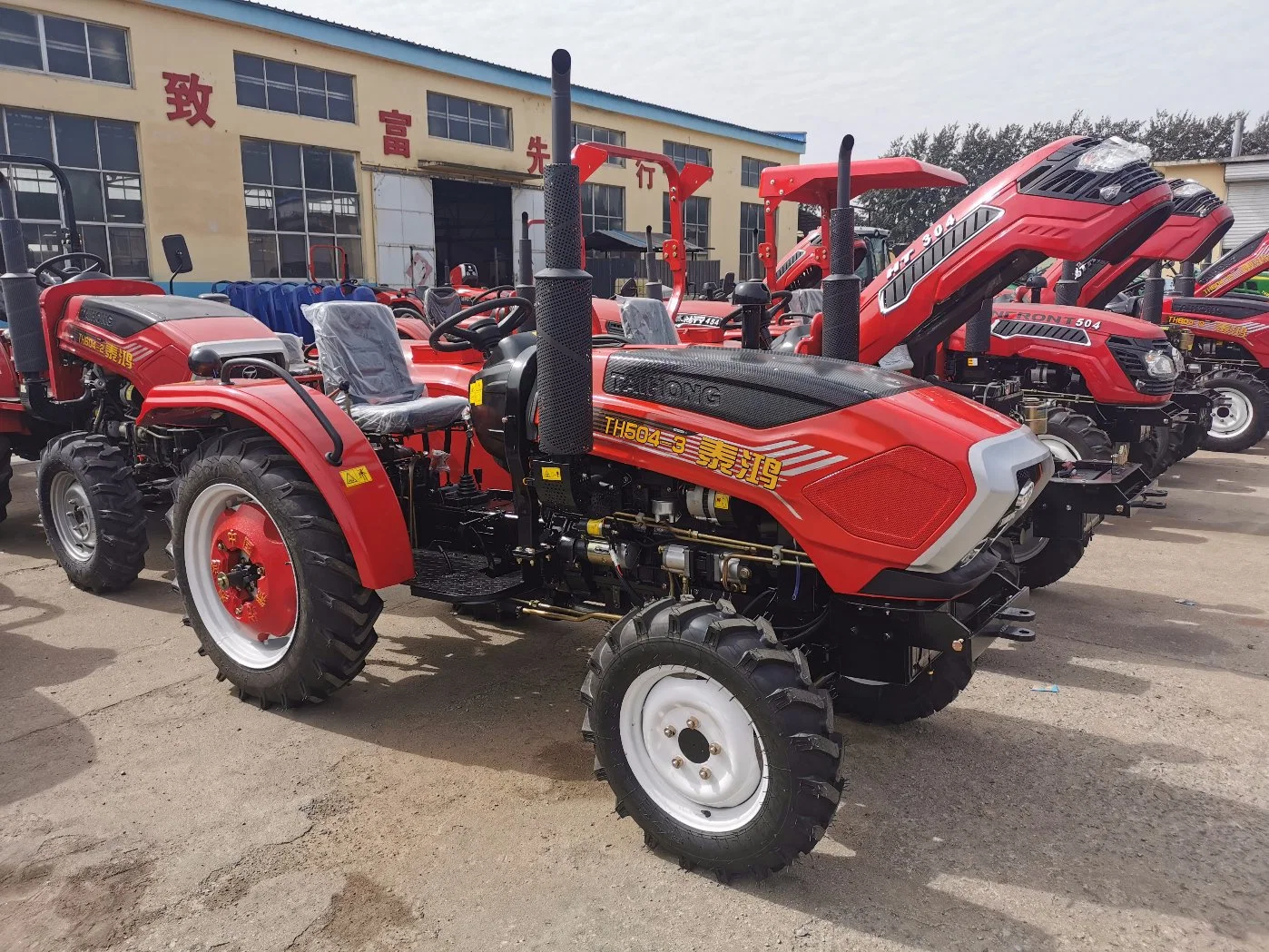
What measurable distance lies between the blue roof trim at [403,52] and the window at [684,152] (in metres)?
0.53

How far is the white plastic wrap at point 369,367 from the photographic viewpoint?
3.66 m

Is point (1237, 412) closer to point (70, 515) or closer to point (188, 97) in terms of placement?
point (70, 515)

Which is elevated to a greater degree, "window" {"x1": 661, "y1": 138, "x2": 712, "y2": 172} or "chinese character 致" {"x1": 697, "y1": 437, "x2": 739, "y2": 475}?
"window" {"x1": 661, "y1": 138, "x2": 712, "y2": 172}

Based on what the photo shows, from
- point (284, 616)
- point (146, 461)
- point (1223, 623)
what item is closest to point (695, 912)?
point (284, 616)

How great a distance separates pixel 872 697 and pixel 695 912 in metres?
1.15

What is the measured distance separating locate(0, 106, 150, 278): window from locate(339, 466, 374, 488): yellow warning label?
1190 cm

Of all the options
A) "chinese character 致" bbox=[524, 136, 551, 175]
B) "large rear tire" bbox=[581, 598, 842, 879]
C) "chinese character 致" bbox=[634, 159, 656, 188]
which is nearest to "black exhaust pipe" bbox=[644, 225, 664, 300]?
"chinese character 致" bbox=[634, 159, 656, 188]

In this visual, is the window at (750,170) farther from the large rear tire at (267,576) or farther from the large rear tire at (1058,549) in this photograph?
the large rear tire at (267,576)

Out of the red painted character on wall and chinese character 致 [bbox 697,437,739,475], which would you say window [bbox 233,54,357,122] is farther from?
chinese character 致 [bbox 697,437,739,475]

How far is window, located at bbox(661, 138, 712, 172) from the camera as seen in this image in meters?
24.9

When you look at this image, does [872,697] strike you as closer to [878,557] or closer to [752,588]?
[752,588]

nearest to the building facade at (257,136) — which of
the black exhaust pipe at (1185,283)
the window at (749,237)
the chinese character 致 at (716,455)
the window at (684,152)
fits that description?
the window at (684,152)

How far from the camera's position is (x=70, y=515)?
4945 mm

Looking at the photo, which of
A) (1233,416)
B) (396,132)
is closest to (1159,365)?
(1233,416)
